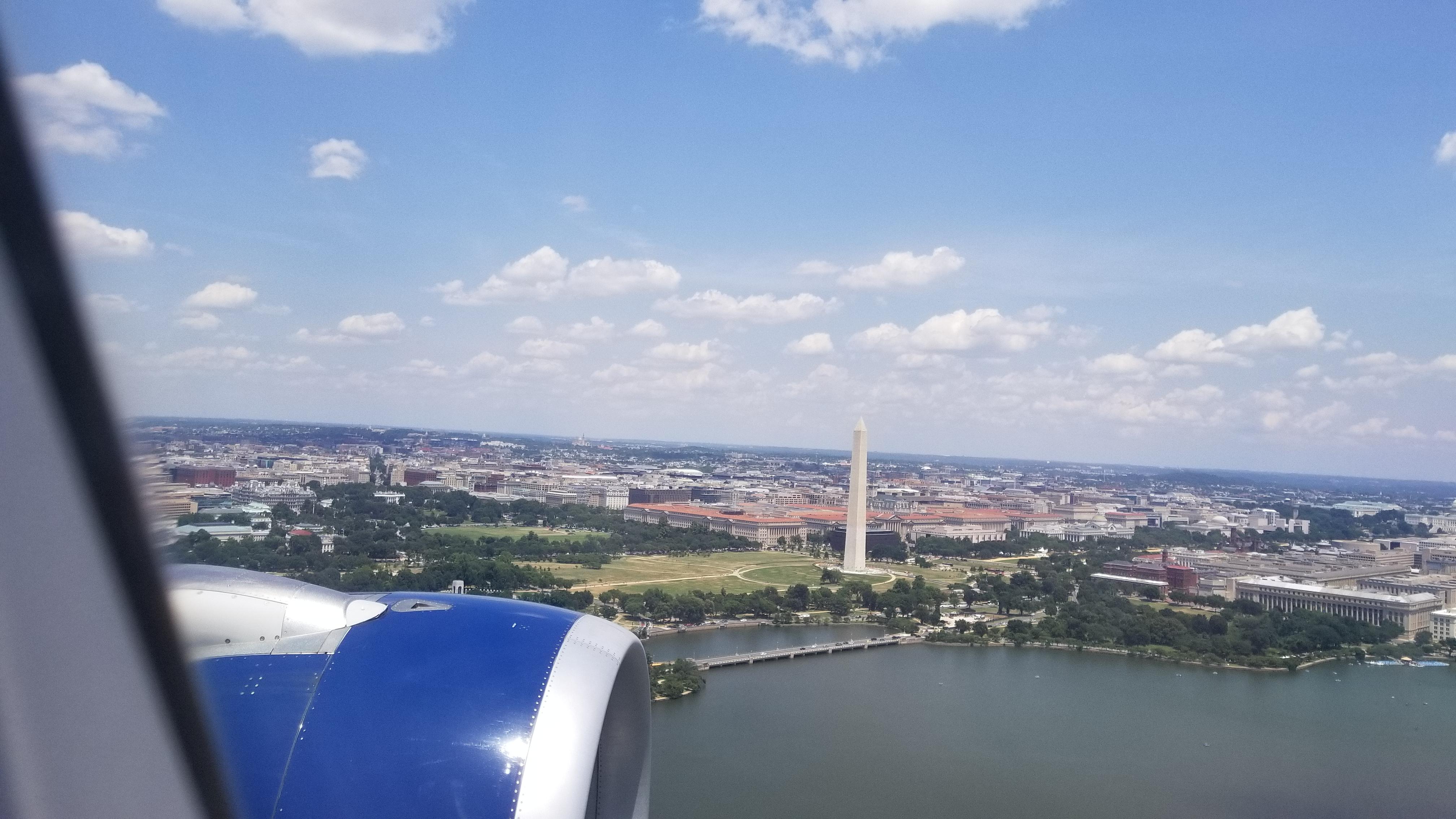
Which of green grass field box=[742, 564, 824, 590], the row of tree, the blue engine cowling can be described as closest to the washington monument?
green grass field box=[742, 564, 824, 590]

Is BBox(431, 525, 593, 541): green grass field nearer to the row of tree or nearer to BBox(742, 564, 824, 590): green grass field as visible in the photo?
BBox(742, 564, 824, 590): green grass field

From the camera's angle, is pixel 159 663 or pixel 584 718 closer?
pixel 159 663

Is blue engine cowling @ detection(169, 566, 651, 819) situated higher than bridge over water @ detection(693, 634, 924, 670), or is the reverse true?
blue engine cowling @ detection(169, 566, 651, 819)

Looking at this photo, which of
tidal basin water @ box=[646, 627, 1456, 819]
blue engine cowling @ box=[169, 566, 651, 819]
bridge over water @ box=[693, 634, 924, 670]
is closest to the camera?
blue engine cowling @ box=[169, 566, 651, 819]

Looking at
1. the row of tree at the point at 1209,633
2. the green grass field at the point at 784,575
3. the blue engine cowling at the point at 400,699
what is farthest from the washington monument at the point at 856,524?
the blue engine cowling at the point at 400,699

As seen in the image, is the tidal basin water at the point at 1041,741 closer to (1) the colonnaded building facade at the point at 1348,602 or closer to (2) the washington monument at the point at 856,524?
(1) the colonnaded building facade at the point at 1348,602

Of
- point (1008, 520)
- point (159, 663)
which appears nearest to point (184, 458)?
point (159, 663)

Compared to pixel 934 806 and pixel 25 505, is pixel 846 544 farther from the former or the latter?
pixel 25 505

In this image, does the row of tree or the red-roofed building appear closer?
the row of tree
